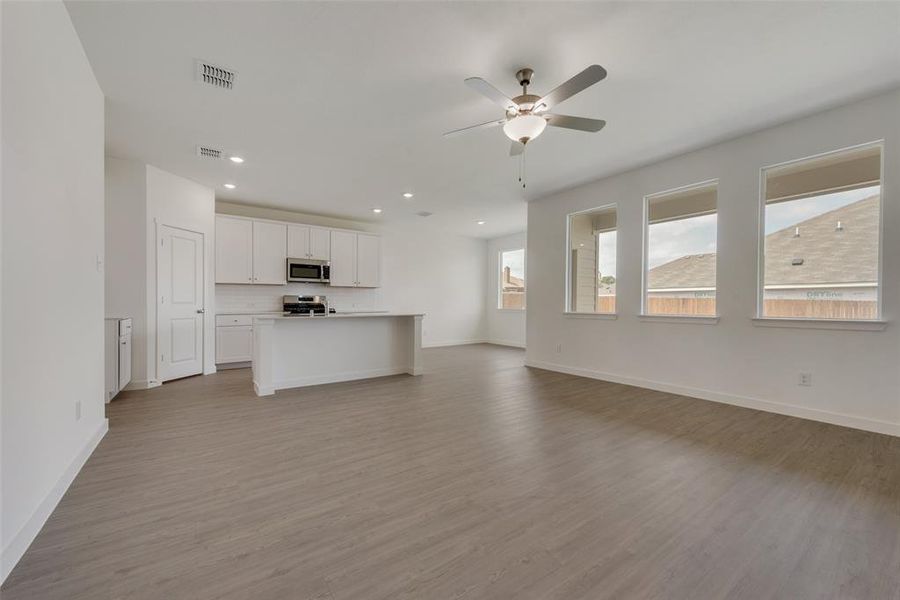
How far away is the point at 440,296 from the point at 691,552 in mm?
7608

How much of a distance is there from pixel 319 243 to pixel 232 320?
6.56ft

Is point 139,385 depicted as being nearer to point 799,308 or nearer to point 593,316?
point 593,316

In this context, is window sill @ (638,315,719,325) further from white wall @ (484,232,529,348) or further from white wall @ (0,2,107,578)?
white wall @ (0,2,107,578)

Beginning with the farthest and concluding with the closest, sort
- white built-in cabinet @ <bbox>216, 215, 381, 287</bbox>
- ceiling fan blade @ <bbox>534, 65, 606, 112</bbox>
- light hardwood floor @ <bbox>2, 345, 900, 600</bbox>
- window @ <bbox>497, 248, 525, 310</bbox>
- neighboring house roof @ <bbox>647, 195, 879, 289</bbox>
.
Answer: window @ <bbox>497, 248, 525, 310</bbox> → white built-in cabinet @ <bbox>216, 215, 381, 287</bbox> → neighboring house roof @ <bbox>647, 195, 879, 289</bbox> → ceiling fan blade @ <bbox>534, 65, 606, 112</bbox> → light hardwood floor @ <bbox>2, 345, 900, 600</bbox>

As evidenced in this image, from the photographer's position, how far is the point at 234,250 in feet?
19.7

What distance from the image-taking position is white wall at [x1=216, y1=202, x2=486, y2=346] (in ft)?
22.1

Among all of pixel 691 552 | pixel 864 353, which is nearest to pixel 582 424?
pixel 691 552

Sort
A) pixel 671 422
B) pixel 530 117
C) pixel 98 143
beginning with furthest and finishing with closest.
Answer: pixel 671 422
pixel 98 143
pixel 530 117

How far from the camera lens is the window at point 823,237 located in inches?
124

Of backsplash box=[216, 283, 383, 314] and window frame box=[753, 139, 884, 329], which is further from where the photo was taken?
backsplash box=[216, 283, 383, 314]

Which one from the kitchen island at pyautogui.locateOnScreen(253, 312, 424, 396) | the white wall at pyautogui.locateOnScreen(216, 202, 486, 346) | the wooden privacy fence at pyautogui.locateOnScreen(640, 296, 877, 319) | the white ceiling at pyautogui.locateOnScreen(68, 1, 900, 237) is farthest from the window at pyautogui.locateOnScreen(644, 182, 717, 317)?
the white wall at pyautogui.locateOnScreen(216, 202, 486, 346)

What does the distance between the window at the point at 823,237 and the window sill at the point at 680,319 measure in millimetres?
451

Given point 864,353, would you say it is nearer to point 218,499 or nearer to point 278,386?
point 218,499

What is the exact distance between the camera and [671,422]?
10.9 feet
